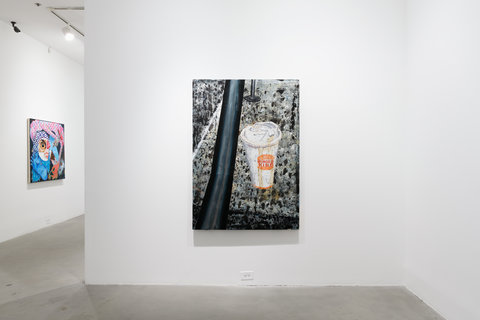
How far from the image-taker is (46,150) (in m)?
5.43

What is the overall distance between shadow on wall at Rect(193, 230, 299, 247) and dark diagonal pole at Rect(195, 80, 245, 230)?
103 mm

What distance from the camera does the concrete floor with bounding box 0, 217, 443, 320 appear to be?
2.37 m

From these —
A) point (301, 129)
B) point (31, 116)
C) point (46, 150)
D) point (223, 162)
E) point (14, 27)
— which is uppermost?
point (14, 27)

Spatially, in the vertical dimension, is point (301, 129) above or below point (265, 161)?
above

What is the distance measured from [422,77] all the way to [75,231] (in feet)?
17.4

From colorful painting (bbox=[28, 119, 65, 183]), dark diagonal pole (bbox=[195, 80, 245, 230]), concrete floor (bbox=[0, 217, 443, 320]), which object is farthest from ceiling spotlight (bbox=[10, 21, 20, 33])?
dark diagonal pole (bbox=[195, 80, 245, 230])

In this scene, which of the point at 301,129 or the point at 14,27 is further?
the point at 14,27

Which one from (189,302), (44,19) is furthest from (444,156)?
(44,19)

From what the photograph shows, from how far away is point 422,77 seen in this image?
2.64 meters

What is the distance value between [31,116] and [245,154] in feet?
14.1

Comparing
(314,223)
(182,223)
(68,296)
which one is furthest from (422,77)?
(68,296)

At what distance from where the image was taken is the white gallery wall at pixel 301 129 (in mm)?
2898

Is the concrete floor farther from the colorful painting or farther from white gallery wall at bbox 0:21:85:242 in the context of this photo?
the colorful painting

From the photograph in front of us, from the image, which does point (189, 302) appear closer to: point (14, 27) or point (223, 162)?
point (223, 162)
